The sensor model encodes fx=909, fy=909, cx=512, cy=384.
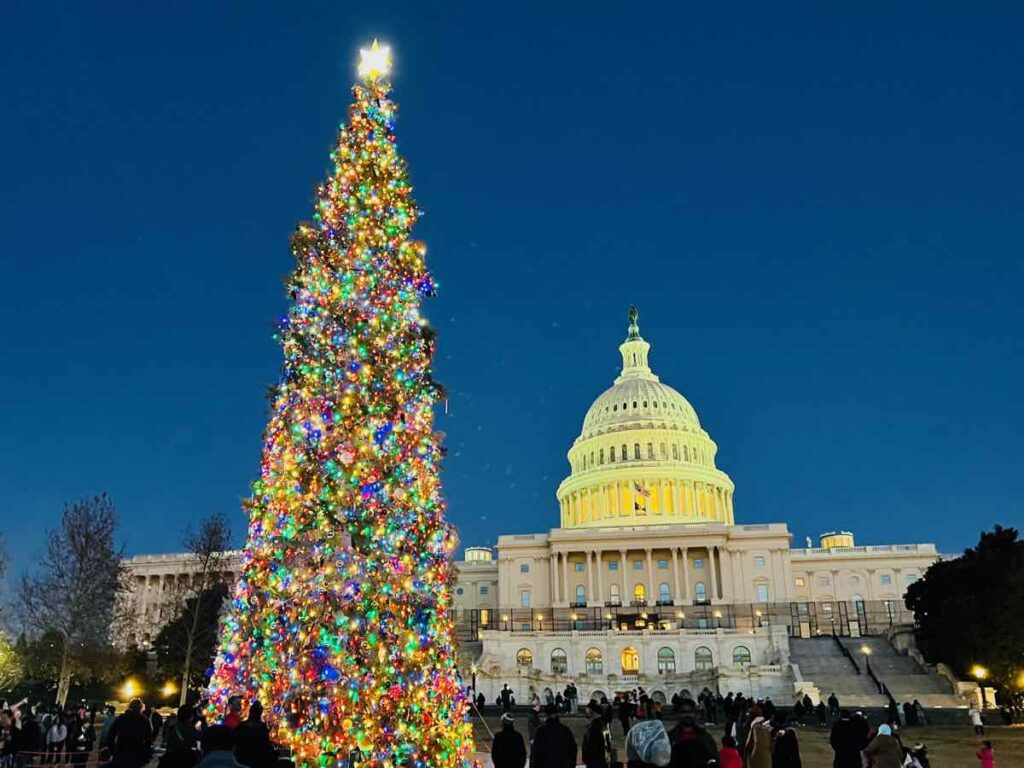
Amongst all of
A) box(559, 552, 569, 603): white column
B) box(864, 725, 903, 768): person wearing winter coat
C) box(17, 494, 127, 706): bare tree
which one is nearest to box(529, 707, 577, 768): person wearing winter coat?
box(864, 725, 903, 768): person wearing winter coat

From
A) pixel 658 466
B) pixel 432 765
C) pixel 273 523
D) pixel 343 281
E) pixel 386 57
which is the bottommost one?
pixel 432 765

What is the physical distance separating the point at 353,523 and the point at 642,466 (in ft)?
321

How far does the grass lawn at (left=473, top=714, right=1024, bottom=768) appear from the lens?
2688 cm

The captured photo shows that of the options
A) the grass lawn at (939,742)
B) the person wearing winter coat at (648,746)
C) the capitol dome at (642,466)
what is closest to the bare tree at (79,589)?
the grass lawn at (939,742)

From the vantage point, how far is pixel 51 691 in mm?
59281

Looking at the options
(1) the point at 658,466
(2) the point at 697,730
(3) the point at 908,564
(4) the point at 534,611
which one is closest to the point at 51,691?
(4) the point at 534,611

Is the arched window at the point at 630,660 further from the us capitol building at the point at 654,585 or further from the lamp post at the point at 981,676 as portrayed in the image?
the lamp post at the point at 981,676

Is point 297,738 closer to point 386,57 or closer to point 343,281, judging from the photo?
point 343,281

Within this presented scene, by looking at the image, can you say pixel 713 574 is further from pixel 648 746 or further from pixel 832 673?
pixel 648 746

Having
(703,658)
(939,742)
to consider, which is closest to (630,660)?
(703,658)

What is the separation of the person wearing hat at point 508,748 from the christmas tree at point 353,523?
5.30 ft

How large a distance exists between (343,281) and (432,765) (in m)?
8.62

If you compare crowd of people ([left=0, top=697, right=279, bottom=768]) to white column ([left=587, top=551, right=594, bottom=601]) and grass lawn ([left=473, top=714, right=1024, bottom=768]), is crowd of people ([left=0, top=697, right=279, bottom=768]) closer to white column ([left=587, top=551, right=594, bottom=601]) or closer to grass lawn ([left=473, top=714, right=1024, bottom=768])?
grass lawn ([left=473, top=714, right=1024, bottom=768])

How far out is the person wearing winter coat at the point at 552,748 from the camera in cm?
1276
